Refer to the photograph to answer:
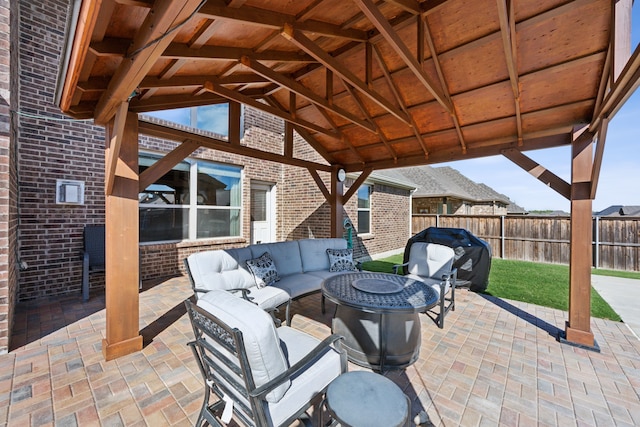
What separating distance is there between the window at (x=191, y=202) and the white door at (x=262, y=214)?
87 centimetres

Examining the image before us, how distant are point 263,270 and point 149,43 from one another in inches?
123

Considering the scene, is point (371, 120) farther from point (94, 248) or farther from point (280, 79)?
point (94, 248)

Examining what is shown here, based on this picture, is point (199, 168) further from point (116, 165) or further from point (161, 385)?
point (161, 385)

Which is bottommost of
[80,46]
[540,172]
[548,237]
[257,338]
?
[548,237]

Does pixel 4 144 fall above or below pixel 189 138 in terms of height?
below

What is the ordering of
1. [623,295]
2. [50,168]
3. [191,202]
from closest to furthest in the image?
[50,168] → [623,295] → [191,202]

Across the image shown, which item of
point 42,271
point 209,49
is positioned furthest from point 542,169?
point 42,271

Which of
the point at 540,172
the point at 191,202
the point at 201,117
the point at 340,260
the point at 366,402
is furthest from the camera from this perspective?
the point at 201,117

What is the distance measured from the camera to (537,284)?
6.36 meters

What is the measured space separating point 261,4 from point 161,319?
4282mm

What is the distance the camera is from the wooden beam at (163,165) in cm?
317

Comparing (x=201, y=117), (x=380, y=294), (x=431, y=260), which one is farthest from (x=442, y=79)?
(x=201, y=117)

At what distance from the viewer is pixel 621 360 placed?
3.12 m

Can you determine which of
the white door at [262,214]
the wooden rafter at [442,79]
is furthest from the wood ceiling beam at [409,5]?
the white door at [262,214]
